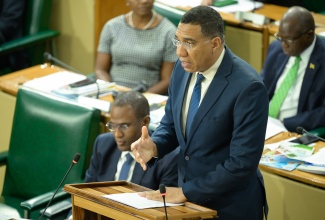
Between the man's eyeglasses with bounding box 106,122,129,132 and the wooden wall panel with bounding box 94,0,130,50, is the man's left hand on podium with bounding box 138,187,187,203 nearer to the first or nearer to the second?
the man's eyeglasses with bounding box 106,122,129,132

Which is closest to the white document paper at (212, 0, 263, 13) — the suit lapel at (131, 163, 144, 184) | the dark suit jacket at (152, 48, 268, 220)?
the suit lapel at (131, 163, 144, 184)

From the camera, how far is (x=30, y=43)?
6.39 metres

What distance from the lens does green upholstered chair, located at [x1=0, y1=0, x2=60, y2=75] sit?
6.45m

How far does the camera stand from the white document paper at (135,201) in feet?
9.36

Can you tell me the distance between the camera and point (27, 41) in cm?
635

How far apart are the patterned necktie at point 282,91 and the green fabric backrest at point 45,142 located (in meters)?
1.31

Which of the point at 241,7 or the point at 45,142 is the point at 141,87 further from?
the point at 241,7

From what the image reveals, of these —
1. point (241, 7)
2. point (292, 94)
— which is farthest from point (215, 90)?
point (241, 7)

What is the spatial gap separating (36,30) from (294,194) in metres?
3.02

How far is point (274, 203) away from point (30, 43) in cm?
276

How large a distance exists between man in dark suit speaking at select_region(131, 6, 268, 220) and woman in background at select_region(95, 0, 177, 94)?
2433 mm

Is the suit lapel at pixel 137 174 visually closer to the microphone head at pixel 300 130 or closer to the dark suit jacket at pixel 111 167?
the dark suit jacket at pixel 111 167

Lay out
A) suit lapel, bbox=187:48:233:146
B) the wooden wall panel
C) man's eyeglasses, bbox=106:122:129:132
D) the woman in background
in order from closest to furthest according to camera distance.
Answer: suit lapel, bbox=187:48:233:146 → man's eyeglasses, bbox=106:122:129:132 → the woman in background → the wooden wall panel

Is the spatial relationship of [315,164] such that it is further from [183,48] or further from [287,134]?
[183,48]
